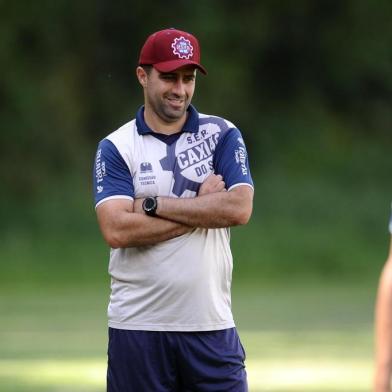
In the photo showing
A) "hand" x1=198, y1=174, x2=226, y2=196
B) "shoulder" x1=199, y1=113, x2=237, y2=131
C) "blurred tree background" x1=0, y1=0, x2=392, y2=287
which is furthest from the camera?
"blurred tree background" x1=0, y1=0, x2=392, y2=287

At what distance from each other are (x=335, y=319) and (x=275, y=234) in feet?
33.1

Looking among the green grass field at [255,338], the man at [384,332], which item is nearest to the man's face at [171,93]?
the man at [384,332]

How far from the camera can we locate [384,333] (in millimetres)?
4566

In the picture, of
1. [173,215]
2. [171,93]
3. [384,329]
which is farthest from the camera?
[171,93]

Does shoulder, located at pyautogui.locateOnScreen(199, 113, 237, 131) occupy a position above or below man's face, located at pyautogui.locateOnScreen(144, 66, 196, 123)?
below

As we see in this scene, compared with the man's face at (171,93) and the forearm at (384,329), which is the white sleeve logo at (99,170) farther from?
the forearm at (384,329)

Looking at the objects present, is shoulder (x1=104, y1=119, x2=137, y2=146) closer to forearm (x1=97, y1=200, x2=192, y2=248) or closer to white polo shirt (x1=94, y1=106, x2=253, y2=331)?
white polo shirt (x1=94, y1=106, x2=253, y2=331)

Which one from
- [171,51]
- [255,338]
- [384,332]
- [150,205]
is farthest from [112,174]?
[255,338]

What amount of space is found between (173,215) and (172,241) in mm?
132

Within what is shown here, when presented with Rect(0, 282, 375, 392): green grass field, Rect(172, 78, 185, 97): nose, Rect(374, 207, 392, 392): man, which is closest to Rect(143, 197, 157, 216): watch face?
Rect(172, 78, 185, 97): nose

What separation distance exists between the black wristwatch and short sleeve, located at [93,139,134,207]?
0.31 ft

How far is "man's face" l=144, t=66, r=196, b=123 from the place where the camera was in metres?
6.60

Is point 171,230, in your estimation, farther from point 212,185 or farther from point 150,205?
point 212,185

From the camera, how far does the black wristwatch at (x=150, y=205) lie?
6488 millimetres
